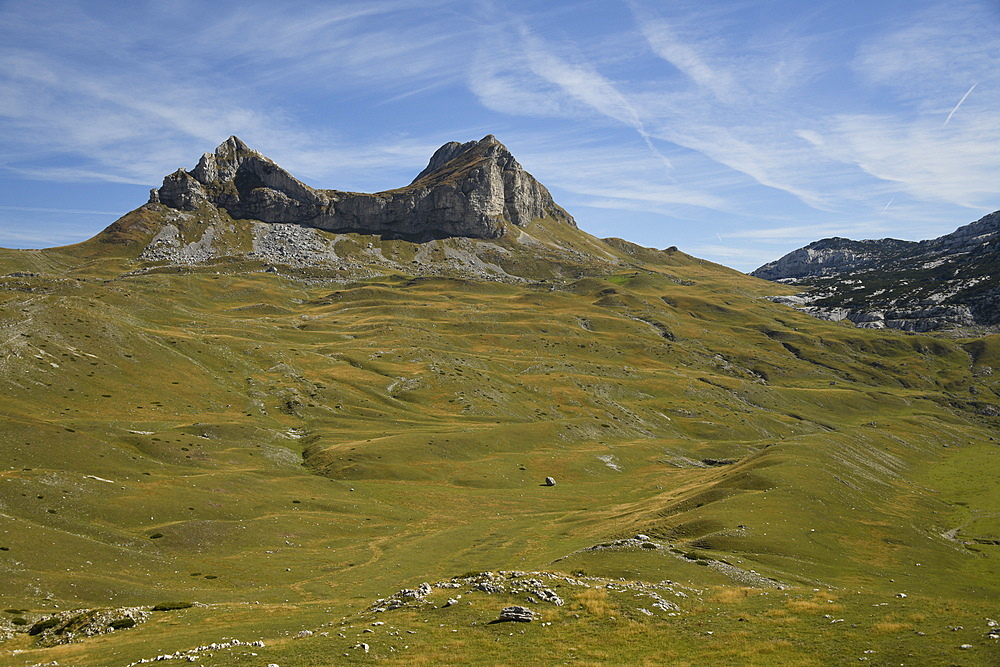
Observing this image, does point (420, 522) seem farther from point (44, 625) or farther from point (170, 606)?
point (44, 625)

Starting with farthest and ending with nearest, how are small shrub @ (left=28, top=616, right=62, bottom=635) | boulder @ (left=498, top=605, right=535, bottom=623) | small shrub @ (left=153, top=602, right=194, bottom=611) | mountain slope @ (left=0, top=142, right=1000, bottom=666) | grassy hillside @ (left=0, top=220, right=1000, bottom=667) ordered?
small shrub @ (left=153, top=602, right=194, bottom=611)
small shrub @ (left=28, top=616, right=62, bottom=635)
boulder @ (left=498, top=605, right=535, bottom=623)
mountain slope @ (left=0, top=142, right=1000, bottom=666)
grassy hillside @ (left=0, top=220, right=1000, bottom=667)

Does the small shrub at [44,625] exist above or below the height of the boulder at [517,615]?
below

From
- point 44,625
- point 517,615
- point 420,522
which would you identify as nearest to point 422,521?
point 420,522

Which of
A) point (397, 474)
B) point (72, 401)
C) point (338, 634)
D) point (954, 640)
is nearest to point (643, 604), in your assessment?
point (954, 640)

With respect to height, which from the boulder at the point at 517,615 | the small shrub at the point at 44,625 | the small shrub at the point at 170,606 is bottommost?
the small shrub at the point at 170,606

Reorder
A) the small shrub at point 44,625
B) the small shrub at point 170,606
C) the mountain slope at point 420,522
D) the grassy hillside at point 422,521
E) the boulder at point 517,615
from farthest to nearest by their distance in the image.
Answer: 1. the small shrub at point 170,606
2. the small shrub at point 44,625
3. the boulder at point 517,615
4. the mountain slope at point 420,522
5. the grassy hillside at point 422,521

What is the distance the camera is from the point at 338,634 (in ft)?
116

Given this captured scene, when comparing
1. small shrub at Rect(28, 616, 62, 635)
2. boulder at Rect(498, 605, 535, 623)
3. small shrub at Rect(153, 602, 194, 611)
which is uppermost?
boulder at Rect(498, 605, 535, 623)

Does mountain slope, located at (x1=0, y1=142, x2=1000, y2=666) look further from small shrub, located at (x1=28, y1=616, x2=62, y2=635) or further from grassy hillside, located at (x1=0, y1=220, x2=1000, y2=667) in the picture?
grassy hillside, located at (x1=0, y1=220, x2=1000, y2=667)

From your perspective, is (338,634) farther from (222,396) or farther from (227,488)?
(222,396)

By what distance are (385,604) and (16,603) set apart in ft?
88.7

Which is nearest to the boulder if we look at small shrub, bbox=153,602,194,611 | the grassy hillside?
the grassy hillside

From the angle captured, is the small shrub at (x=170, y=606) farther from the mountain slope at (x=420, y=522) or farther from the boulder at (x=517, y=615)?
the boulder at (x=517, y=615)

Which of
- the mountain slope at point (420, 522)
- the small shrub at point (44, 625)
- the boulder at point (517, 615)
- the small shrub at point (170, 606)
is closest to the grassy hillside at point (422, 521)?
the small shrub at point (44, 625)
